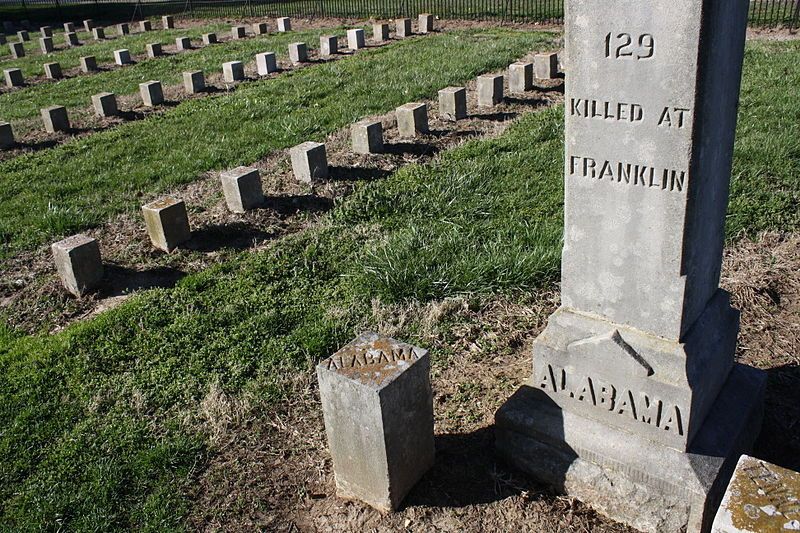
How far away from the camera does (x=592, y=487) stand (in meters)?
3.73

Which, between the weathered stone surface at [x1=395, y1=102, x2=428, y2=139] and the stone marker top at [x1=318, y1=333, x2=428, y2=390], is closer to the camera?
the stone marker top at [x1=318, y1=333, x2=428, y2=390]

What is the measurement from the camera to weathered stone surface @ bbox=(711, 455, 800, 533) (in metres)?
2.58

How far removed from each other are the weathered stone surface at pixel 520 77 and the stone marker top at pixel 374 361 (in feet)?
28.7

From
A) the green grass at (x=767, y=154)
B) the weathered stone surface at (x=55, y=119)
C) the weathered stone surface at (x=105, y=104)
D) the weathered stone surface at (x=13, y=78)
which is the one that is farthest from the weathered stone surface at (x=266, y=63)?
the green grass at (x=767, y=154)

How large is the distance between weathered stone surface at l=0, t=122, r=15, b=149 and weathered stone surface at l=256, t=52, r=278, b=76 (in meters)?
5.36

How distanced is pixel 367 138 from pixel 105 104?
5.50 metres

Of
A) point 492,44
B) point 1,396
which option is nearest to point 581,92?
point 1,396

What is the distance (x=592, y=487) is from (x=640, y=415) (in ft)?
1.53

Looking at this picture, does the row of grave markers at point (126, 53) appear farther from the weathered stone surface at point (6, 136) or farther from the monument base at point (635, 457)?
the monument base at point (635, 457)

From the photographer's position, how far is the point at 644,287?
3.43m

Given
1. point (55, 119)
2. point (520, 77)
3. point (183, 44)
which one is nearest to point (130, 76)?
point (183, 44)

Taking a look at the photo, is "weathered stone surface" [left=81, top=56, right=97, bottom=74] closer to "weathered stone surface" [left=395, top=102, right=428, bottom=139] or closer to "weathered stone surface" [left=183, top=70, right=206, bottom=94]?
"weathered stone surface" [left=183, top=70, right=206, bottom=94]

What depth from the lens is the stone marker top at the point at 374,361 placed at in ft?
11.8

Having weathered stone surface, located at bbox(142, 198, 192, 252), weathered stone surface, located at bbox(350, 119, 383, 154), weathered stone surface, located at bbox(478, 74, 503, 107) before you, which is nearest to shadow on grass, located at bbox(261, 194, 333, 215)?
weathered stone surface, located at bbox(142, 198, 192, 252)
